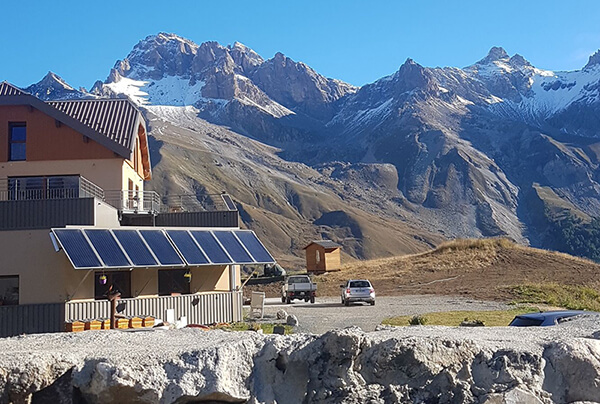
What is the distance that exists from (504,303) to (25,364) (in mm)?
33135

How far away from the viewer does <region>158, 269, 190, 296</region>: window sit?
88.4 feet

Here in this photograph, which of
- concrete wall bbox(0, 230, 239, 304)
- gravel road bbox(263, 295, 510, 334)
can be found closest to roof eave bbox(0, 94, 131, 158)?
concrete wall bbox(0, 230, 239, 304)

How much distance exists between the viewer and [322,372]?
26.4 ft

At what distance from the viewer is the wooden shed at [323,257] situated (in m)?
62.1

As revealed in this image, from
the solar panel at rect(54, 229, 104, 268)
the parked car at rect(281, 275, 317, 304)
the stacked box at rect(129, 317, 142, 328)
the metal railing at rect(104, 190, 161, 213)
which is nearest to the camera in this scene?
the solar panel at rect(54, 229, 104, 268)

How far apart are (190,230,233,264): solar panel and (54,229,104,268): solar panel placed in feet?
15.6

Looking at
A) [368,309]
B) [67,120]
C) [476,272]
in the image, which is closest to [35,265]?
[67,120]

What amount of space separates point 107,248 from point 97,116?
37.7 ft

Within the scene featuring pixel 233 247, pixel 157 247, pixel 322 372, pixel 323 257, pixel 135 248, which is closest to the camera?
pixel 322 372

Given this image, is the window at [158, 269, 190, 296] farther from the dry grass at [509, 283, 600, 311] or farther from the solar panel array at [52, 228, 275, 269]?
the dry grass at [509, 283, 600, 311]

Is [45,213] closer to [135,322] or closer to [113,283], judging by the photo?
[113,283]

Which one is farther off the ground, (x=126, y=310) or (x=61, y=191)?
(x=61, y=191)

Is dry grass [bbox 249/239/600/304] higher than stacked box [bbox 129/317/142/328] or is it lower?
higher

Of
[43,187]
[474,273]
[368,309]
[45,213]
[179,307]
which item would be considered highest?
[43,187]
